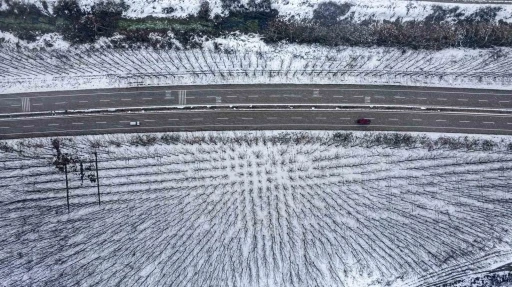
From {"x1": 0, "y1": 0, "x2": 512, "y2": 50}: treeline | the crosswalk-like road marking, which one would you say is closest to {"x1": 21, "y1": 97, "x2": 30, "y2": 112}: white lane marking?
{"x1": 0, "y1": 0, "x2": 512, "y2": 50}: treeline

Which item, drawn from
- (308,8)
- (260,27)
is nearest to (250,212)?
(260,27)

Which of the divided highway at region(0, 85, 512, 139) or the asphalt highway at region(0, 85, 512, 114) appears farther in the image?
the asphalt highway at region(0, 85, 512, 114)

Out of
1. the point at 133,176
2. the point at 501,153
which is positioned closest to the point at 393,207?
the point at 501,153

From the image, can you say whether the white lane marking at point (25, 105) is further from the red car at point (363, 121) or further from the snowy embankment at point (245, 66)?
the red car at point (363, 121)

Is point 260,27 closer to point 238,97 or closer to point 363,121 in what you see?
point 238,97

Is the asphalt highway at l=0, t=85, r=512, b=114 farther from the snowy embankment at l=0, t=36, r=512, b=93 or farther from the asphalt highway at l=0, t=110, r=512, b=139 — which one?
the asphalt highway at l=0, t=110, r=512, b=139
